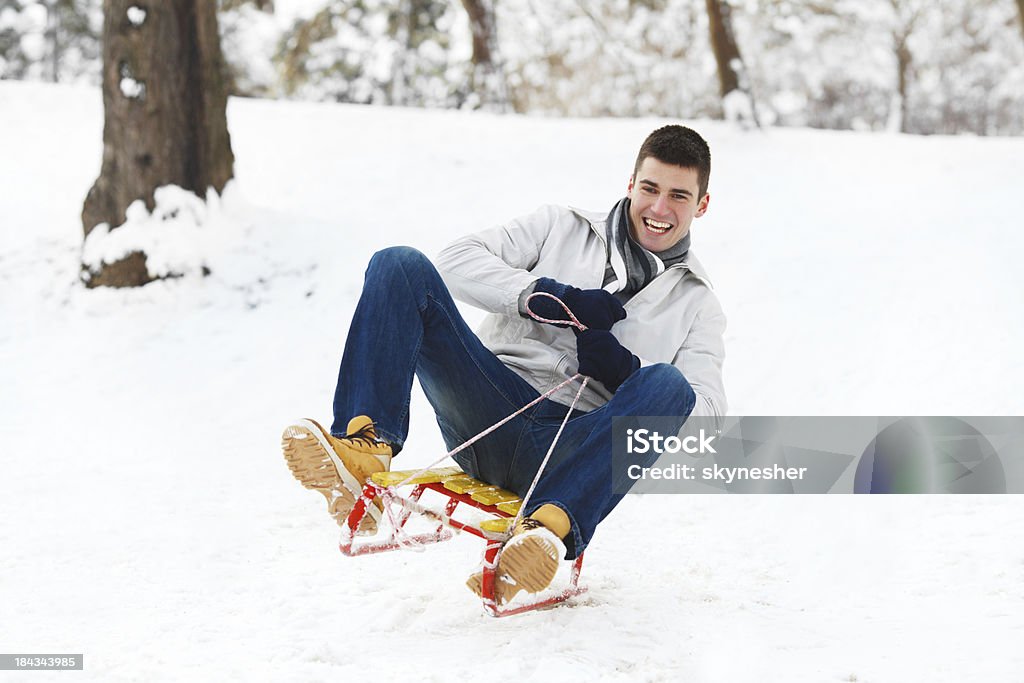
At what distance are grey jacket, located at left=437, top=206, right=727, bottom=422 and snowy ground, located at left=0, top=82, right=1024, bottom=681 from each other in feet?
2.12

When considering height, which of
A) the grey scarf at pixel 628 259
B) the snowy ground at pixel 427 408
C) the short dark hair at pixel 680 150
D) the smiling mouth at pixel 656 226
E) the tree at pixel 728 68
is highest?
the tree at pixel 728 68

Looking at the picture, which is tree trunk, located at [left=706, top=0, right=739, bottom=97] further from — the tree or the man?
the man

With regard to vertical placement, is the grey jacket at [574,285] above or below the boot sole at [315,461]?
above

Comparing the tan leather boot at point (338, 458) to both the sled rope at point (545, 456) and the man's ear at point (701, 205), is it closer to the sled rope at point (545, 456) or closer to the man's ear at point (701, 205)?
the sled rope at point (545, 456)

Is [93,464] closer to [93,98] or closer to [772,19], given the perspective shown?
[93,98]

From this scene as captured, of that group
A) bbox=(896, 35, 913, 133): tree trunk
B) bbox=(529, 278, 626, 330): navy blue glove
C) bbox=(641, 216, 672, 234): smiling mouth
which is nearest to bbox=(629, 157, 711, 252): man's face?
bbox=(641, 216, 672, 234): smiling mouth

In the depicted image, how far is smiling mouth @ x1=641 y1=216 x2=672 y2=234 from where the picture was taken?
286 cm

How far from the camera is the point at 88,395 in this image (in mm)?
4996

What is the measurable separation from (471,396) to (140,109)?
443 cm

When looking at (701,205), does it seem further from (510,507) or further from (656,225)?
(510,507)

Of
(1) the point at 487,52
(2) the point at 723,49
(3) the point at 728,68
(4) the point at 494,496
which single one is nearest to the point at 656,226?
(4) the point at 494,496

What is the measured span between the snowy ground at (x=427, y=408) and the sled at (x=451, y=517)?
0.35ft

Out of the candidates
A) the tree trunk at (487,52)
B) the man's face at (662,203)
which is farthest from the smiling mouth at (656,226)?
the tree trunk at (487,52)

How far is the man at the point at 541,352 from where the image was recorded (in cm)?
238
